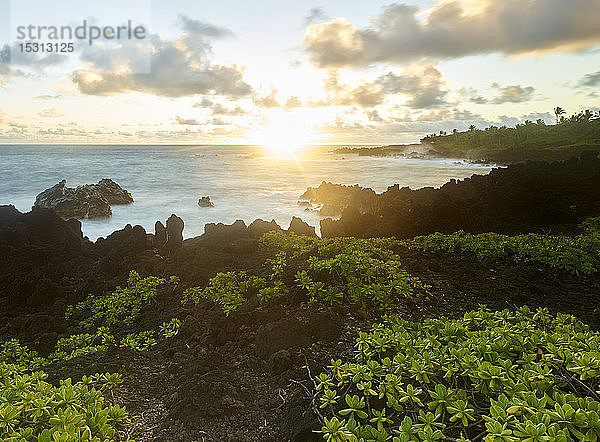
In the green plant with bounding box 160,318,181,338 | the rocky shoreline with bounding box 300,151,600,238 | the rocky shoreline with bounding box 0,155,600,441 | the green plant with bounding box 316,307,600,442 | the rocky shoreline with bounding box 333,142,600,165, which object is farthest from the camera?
the rocky shoreline with bounding box 333,142,600,165

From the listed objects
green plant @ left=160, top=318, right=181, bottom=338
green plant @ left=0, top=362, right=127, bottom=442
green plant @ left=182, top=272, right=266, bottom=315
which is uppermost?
green plant @ left=0, top=362, right=127, bottom=442

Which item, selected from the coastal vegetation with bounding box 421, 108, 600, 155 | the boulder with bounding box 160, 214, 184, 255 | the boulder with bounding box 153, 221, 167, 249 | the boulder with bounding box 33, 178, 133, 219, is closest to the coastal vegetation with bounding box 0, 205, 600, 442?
the boulder with bounding box 160, 214, 184, 255

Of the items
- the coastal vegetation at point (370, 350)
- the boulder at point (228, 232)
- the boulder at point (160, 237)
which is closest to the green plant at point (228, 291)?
the coastal vegetation at point (370, 350)

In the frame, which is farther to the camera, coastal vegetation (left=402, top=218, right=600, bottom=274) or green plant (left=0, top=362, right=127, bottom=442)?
coastal vegetation (left=402, top=218, right=600, bottom=274)

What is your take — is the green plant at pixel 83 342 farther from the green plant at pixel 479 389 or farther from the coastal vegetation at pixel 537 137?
the coastal vegetation at pixel 537 137

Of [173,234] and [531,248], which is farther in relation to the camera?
[173,234]

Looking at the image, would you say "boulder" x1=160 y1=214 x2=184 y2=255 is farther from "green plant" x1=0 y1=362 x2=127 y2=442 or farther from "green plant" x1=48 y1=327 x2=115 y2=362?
"green plant" x1=0 y1=362 x2=127 y2=442

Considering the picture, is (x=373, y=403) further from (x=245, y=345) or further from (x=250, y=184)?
(x=250, y=184)

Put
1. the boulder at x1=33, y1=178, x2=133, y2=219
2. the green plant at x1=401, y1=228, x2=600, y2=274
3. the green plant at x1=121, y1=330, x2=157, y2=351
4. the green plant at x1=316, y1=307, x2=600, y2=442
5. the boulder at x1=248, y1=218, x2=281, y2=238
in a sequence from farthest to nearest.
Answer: the boulder at x1=33, y1=178, x2=133, y2=219
the boulder at x1=248, y1=218, x2=281, y2=238
the green plant at x1=401, y1=228, x2=600, y2=274
the green plant at x1=121, y1=330, x2=157, y2=351
the green plant at x1=316, y1=307, x2=600, y2=442

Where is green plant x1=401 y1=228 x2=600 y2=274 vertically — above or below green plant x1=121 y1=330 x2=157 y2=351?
above

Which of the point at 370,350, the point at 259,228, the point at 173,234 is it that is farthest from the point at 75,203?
the point at 370,350

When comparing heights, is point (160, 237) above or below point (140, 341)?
above

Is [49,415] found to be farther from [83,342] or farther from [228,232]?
[228,232]

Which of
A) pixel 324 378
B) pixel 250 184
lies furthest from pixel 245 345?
pixel 250 184
